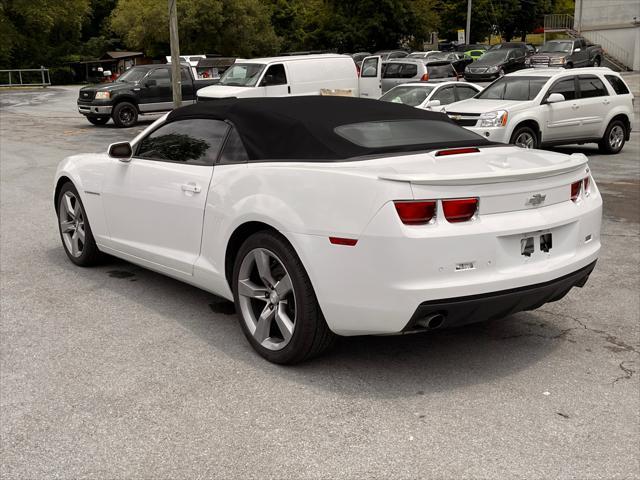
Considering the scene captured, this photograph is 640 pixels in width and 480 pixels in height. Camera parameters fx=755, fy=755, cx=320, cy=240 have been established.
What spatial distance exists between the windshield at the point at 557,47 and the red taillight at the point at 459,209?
126 ft

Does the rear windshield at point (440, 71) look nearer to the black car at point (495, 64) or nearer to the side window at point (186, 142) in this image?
the black car at point (495, 64)

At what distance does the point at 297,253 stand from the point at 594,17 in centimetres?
5717

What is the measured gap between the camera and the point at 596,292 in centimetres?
592

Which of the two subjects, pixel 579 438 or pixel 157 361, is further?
pixel 157 361

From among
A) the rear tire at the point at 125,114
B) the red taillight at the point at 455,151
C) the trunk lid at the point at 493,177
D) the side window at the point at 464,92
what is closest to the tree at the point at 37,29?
the rear tire at the point at 125,114

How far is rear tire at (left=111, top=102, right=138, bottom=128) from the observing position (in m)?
22.8

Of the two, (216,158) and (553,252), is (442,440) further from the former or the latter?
(216,158)

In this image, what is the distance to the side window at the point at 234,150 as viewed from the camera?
187 inches

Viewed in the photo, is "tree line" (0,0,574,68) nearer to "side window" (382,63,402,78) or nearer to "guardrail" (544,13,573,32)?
"guardrail" (544,13,573,32)

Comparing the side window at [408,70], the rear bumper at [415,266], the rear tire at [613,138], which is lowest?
the rear tire at [613,138]

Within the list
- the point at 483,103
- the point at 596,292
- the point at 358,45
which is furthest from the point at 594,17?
the point at 596,292

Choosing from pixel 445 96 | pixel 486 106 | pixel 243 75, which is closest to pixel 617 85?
pixel 445 96

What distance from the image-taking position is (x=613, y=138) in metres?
15.7

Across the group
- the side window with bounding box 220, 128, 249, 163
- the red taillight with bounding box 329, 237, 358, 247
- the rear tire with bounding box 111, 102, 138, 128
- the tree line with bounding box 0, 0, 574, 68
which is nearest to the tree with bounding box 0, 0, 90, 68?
the tree line with bounding box 0, 0, 574, 68
